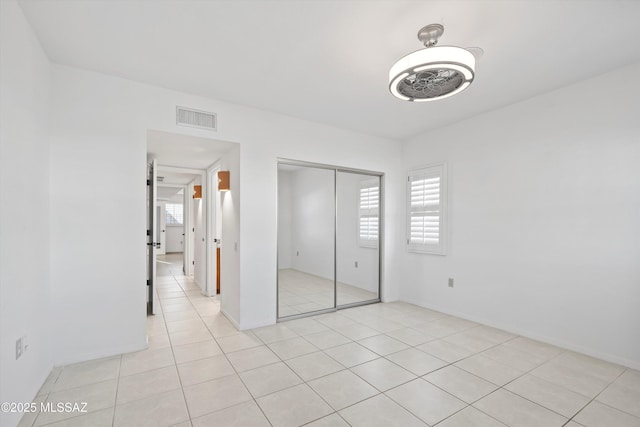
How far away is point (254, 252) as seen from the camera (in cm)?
362

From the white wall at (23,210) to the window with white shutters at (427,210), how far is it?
442cm

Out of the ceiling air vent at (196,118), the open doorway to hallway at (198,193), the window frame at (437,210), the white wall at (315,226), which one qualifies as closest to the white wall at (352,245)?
the white wall at (315,226)

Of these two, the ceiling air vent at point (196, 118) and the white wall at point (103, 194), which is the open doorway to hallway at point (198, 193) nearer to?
A: the ceiling air vent at point (196, 118)

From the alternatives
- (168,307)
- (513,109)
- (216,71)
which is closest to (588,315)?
(513,109)

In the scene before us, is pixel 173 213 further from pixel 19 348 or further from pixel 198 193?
pixel 19 348

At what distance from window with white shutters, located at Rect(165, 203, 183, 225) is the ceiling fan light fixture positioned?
42.2 feet

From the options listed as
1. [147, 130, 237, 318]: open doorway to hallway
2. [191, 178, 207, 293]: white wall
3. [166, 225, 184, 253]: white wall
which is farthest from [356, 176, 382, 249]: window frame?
[166, 225, 184, 253]: white wall

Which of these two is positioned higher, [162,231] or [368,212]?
[368,212]

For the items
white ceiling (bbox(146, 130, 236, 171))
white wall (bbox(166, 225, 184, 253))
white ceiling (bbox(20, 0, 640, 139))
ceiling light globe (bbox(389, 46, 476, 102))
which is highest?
white ceiling (bbox(20, 0, 640, 139))

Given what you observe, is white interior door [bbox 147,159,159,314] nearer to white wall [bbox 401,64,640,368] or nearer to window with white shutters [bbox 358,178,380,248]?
window with white shutters [bbox 358,178,380,248]

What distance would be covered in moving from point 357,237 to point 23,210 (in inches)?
146

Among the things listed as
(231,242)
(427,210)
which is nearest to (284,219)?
(231,242)

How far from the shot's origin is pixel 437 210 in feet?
14.0

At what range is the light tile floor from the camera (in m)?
1.94
